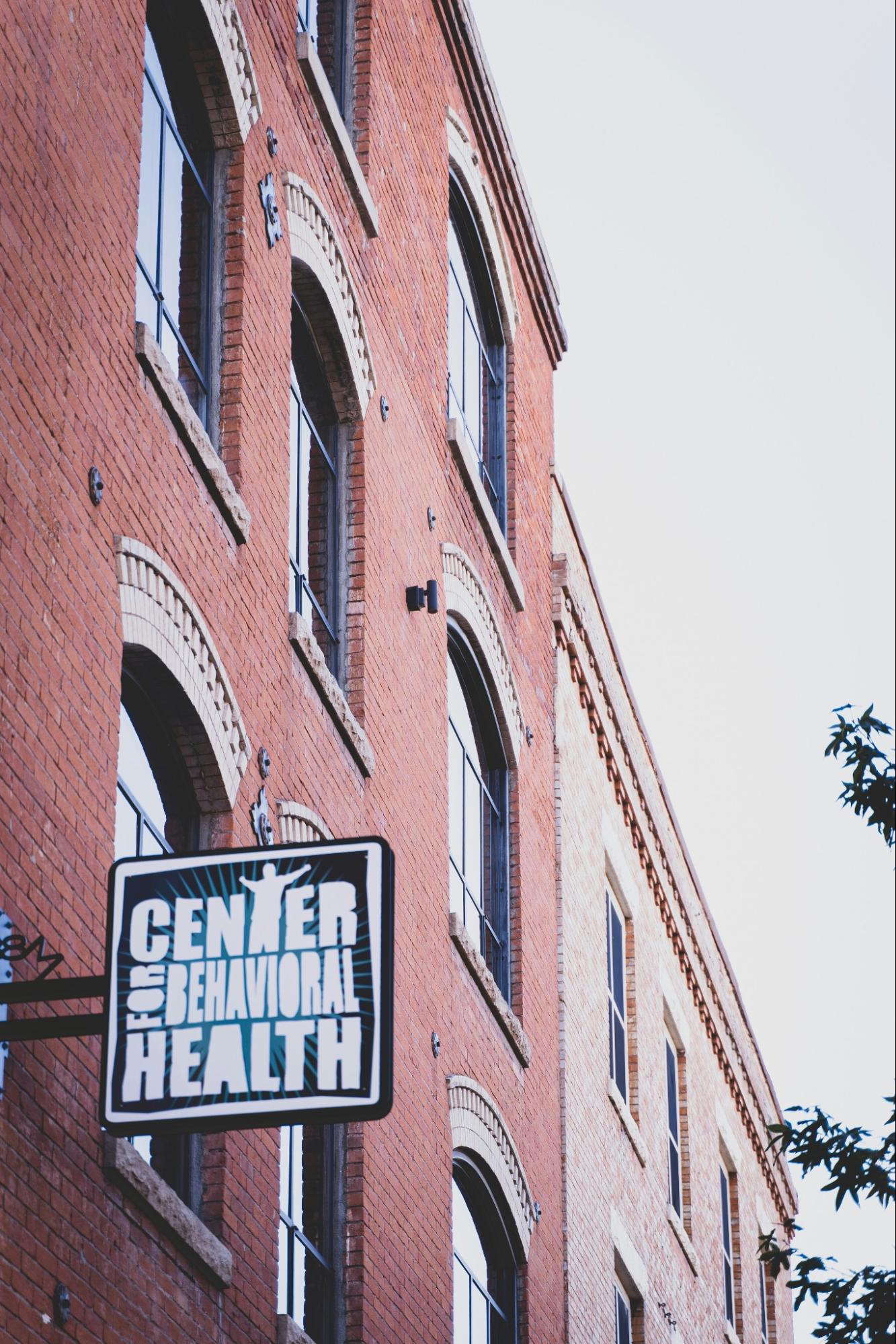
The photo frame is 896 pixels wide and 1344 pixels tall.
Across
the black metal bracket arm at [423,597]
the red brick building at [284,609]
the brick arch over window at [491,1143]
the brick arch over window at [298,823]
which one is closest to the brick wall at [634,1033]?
the red brick building at [284,609]

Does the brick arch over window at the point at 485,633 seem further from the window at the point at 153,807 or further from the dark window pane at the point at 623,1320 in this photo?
the window at the point at 153,807

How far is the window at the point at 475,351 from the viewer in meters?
19.2

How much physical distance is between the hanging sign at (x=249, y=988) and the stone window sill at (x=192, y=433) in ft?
11.1

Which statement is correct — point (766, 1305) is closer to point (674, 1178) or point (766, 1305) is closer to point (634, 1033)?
point (674, 1178)

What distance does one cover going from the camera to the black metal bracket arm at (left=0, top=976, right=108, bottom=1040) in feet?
25.8

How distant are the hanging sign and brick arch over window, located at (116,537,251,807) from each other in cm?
235

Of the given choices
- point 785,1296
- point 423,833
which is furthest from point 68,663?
point 785,1296

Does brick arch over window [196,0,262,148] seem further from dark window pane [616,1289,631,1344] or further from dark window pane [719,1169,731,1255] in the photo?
dark window pane [719,1169,731,1255]

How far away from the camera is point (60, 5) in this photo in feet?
34.4

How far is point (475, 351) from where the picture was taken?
2006 cm

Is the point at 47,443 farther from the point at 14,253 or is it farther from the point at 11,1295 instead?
the point at 11,1295

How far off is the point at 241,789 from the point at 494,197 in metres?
10.1

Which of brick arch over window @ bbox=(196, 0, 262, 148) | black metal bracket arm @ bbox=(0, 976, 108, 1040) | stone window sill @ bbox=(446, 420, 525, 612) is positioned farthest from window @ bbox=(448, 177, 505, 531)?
black metal bracket arm @ bbox=(0, 976, 108, 1040)

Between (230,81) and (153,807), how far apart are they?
421 centimetres
